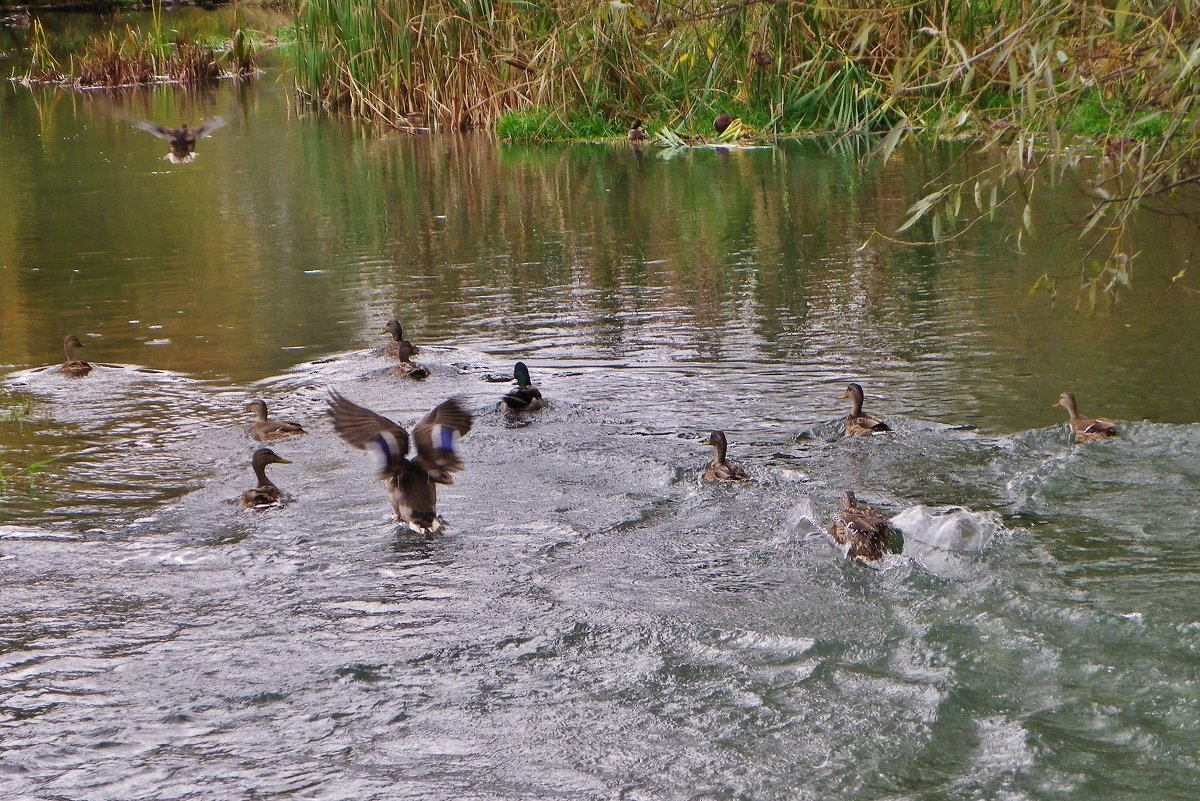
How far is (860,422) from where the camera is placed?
855cm

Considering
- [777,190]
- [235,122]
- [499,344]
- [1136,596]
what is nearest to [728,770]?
[1136,596]

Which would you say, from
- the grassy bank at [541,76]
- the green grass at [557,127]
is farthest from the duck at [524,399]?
the green grass at [557,127]

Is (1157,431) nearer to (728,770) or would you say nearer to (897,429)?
(897,429)

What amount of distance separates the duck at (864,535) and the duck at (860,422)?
146 cm

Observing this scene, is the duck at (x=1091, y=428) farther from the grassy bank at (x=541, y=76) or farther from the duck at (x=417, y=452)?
the grassy bank at (x=541, y=76)

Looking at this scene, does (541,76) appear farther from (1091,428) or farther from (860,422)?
(1091,428)

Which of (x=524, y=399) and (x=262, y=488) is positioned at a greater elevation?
(x=524, y=399)

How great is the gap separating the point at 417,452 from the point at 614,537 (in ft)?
3.99

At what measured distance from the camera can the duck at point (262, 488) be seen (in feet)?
26.1

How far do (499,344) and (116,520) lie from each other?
4.28m

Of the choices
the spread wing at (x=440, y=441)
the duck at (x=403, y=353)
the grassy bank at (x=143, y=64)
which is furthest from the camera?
the grassy bank at (x=143, y=64)

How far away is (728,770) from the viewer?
5.16 m

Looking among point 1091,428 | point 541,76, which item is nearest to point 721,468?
point 1091,428

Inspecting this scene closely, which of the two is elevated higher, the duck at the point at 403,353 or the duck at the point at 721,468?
the duck at the point at 403,353
